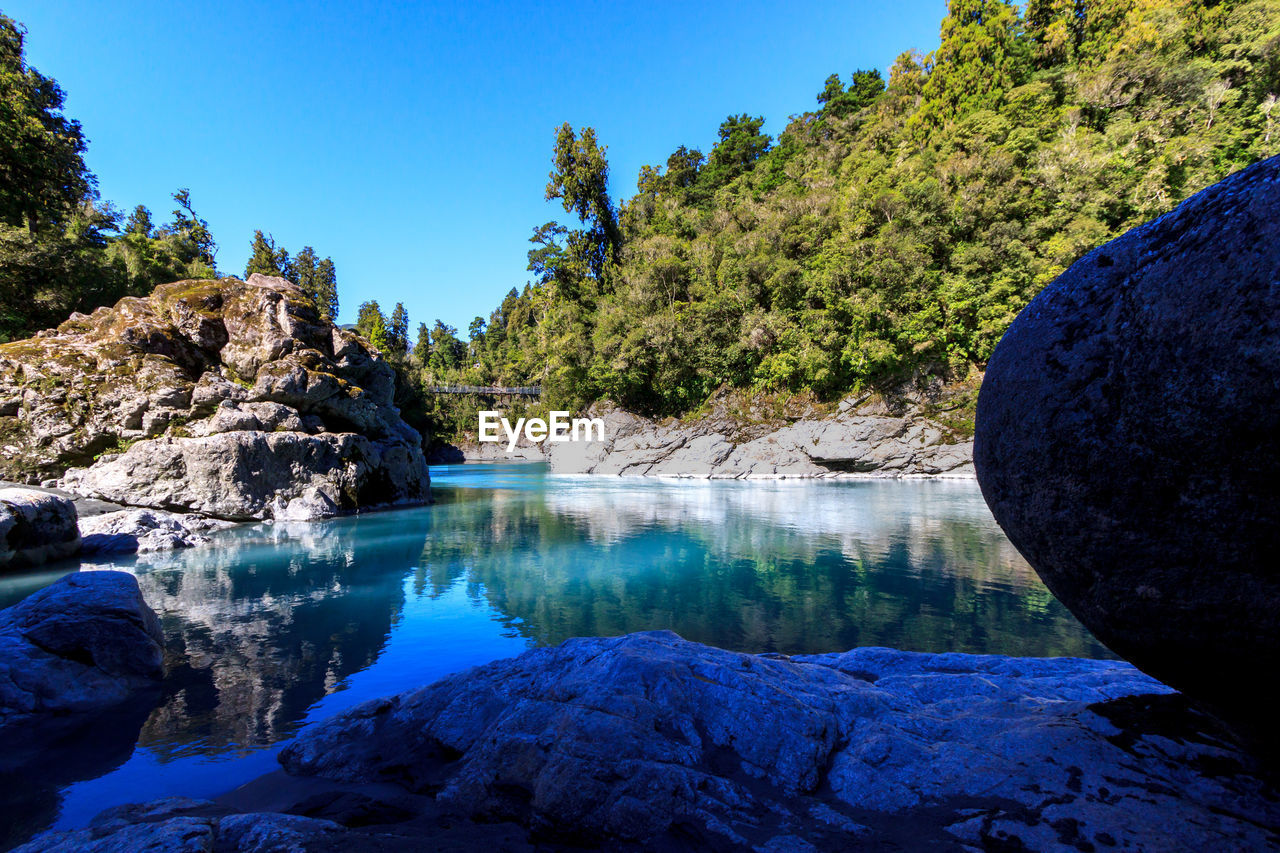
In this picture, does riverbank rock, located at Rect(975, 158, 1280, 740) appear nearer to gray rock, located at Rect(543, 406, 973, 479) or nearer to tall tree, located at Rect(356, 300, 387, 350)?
gray rock, located at Rect(543, 406, 973, 479)

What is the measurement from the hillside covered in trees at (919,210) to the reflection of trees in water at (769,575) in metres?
14.4

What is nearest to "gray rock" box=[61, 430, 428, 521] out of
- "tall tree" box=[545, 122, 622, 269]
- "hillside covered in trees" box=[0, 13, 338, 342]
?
"hillside covered in trees" box=[0, 13, 338, 342]

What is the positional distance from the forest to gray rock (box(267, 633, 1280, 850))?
87.3 feet

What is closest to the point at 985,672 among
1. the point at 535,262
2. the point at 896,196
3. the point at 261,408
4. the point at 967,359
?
the point at 261,408

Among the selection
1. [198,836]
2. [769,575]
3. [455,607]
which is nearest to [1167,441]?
[198,836]

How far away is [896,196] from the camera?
102 feet

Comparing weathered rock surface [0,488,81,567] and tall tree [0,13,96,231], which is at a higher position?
tall tree [0,13,96,231]

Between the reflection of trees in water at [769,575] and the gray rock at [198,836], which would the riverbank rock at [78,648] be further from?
the reflection of trees in water at [769,575]

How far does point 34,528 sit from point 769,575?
15400 millimetres

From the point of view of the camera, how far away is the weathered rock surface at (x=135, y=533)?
13.1 m

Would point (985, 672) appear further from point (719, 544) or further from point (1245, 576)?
point (719, 544)

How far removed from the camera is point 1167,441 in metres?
2.02

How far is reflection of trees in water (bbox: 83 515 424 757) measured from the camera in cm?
526

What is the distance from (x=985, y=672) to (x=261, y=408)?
21.3 metres
